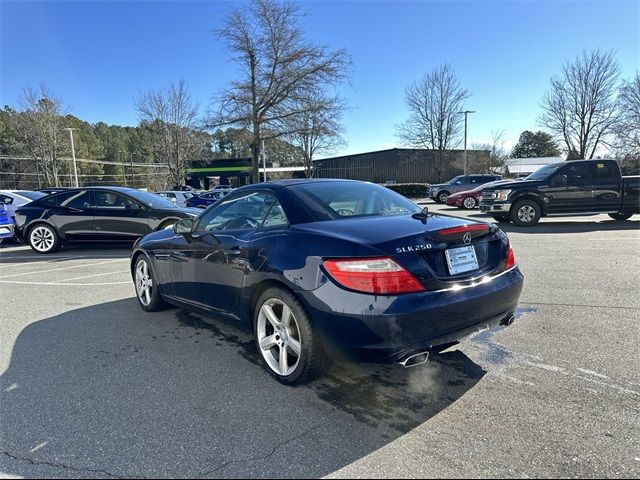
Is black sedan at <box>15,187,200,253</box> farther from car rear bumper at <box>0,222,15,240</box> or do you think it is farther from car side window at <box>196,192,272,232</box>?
car side window at <box>196,192,272,232</box>

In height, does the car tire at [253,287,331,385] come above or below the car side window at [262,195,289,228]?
below

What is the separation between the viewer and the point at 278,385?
312cm

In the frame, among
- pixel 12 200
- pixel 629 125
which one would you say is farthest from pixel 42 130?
pixel 629 125

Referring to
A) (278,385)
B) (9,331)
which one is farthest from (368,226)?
(9,331)

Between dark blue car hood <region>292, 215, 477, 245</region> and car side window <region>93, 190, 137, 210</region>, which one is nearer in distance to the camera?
dark blue car hood <region>292, 215, 477, 245</region>

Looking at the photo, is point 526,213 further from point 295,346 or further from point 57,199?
point 57,199

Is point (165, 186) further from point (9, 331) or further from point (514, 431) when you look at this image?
point (514, 431)

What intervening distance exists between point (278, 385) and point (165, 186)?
4350 centimetres

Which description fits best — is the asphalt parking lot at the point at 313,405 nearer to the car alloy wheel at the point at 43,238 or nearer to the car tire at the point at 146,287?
the car tire at the point at 146,287

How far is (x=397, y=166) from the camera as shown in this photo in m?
54.6

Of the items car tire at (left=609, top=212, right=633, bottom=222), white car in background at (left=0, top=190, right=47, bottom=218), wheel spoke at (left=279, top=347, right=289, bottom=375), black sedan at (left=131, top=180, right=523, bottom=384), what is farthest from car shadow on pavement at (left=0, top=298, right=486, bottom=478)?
car tire at (left=609, top=212, right=633, bottom=222)

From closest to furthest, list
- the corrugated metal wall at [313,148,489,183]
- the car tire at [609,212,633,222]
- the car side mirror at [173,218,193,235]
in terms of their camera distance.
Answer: the car side mirror at [173,218,193,235] → the car tire at [609,212,633,222] → the corrugated metal wall at [313,148,489,183]

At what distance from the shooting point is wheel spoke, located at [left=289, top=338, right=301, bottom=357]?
2984mm

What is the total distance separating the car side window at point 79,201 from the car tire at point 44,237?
0.69 metres
